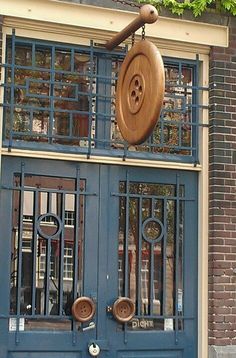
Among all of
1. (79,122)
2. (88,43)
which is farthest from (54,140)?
(88,43)

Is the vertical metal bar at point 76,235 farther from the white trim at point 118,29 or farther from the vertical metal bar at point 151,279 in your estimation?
the vertical metal bar at point 151,279

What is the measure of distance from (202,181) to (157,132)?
2.21 ft

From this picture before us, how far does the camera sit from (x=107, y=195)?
23.1ft

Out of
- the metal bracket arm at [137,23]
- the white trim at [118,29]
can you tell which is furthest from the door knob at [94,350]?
the metal bracket arm at [137,23]

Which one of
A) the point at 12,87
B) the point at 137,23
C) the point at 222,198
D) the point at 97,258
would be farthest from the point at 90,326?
the point at 137,23

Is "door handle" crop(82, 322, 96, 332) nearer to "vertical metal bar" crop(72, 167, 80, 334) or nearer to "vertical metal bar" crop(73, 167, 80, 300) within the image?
"vertical metal bar" crop(72, 167, 80, 334)

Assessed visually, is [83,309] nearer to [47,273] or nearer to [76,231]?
[47,273]

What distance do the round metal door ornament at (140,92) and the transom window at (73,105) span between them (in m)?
0.75

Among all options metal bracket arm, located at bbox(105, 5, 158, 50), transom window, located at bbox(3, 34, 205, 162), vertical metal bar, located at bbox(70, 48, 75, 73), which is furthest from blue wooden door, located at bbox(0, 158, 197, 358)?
metal bracket arm, located at bbox(105, 5, 158, 50)

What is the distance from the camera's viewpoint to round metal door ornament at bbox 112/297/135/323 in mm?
6805

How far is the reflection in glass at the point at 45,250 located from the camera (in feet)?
21.9

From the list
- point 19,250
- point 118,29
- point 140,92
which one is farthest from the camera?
point 118,29

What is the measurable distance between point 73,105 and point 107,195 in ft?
3.10

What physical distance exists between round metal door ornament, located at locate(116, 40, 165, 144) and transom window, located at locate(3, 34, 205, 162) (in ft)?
2.46
